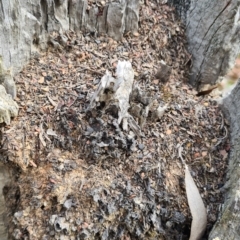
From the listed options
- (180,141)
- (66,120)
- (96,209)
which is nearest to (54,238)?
(96,209)

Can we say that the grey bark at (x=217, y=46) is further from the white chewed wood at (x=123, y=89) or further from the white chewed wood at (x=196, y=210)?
the white chewed wood at (x=123, y=89)

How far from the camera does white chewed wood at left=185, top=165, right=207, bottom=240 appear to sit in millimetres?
1686

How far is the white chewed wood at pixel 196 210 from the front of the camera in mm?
1686

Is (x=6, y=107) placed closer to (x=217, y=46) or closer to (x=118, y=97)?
(x=118, y=97)

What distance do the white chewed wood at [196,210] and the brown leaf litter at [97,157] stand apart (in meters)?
0.03

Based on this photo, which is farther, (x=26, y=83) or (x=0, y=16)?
(x=26, y=83)

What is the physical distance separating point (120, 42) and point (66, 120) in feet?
2.03

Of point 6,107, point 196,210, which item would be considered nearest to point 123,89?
point 6,107

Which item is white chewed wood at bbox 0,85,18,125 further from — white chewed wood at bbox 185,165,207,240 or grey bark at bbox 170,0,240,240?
grey bark at bbox 170,0,240,240

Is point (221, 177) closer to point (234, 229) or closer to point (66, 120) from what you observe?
point (234, 229)

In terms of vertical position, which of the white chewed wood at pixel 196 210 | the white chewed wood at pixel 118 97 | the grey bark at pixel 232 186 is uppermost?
the white chewed wood at pixel 118 97

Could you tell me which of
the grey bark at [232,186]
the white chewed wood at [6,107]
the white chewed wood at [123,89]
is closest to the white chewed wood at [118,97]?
the white chewed wood at [123,89]

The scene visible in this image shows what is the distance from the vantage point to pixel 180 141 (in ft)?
6.10

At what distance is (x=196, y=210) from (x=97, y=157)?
0.52m
